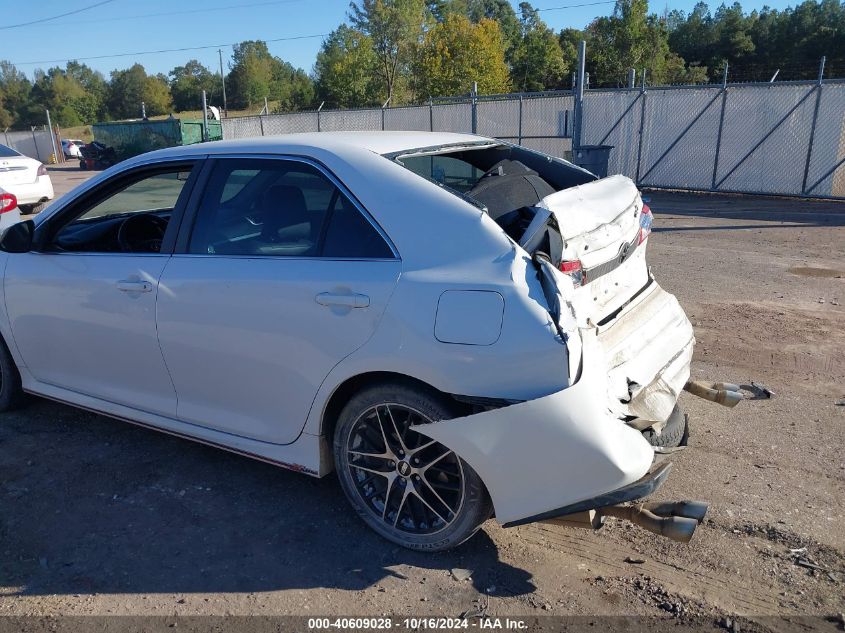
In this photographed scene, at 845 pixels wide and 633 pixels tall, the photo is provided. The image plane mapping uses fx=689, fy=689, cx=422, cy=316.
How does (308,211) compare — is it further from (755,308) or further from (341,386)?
(755,308)

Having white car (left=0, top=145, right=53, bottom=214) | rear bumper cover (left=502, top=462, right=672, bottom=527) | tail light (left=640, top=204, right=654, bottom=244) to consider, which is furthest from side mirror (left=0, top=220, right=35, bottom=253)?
white car (left=0, top=145, right=53, bottom=214)

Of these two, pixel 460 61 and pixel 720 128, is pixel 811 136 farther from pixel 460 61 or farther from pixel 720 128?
pixel 460 61

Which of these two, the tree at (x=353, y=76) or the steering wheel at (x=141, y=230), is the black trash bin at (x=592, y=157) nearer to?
the steering wheel at (x=141, y=230)

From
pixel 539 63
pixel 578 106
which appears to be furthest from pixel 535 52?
pixel 578 106

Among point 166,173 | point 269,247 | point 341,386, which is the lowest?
point 341,386

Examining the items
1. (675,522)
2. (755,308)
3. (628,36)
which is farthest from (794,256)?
(628,36)

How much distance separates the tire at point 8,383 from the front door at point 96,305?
0.87 ft

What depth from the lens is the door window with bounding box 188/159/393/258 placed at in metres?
3.12

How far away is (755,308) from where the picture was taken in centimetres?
666

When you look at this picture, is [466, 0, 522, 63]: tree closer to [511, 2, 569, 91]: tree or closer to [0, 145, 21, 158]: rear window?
[511, 2, 569, 91]: tree

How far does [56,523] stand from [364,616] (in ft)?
5.65

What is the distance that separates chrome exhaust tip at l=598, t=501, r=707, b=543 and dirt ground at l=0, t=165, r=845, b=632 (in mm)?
243

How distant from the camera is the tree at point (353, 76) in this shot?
178 ft

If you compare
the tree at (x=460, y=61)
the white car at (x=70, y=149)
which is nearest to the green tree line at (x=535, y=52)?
the tree at (x=460, y=61)
